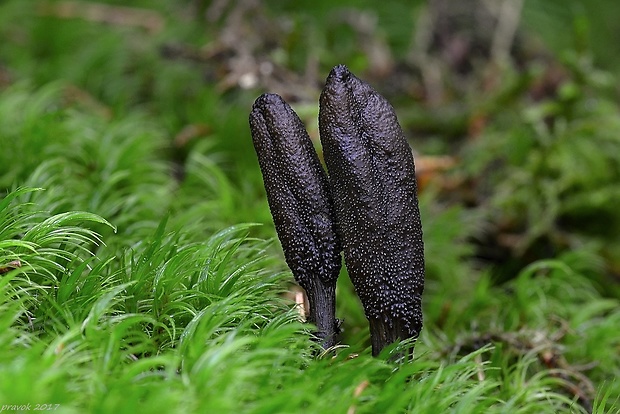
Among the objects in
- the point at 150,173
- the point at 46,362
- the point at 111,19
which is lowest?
the point at 46,362

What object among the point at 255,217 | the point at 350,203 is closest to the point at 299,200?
the point at 350,203

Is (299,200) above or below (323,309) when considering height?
above

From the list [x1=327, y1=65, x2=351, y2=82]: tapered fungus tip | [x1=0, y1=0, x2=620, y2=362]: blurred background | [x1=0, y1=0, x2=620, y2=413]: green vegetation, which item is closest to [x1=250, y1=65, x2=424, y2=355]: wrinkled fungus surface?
[x1=327, y1=65, x2=351, y2=82]: tapered fungus tip

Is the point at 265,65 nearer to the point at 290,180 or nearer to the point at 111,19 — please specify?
the point at 111,19

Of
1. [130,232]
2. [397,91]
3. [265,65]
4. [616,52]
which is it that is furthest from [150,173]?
[616,52]

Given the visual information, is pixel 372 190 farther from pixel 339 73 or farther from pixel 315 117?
pixel 315 117

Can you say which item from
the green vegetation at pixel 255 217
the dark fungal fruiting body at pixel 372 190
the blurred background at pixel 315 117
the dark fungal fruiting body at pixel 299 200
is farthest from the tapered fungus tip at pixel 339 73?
the blurred background at pixel 315 117

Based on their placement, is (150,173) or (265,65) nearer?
(150,173)
